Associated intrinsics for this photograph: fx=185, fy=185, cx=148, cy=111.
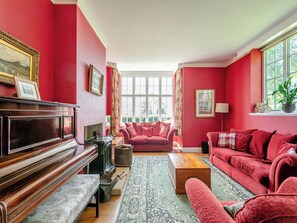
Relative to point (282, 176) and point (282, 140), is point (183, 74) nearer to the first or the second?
point (282, 140)

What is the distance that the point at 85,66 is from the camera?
2830 millimetres

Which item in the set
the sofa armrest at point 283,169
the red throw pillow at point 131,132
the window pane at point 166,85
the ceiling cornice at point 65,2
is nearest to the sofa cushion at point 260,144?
the sofa armrest at point 283,169

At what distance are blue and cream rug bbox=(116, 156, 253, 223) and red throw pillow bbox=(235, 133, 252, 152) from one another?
61 cm

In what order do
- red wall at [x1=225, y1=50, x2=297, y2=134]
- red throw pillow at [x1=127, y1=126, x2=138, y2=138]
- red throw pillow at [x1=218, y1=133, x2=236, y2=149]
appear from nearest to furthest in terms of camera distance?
1. red wall at [x1=225, y1=50, x2=297, y2=134]
2. red throw pillow at [x1=218, y1=133, x2=236, y2=149]
3. red throw pillow at [x1=127, y1=126, x2=138, y2=138]

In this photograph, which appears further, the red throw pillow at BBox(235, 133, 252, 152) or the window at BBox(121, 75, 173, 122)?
the window at BBox(121, 75, 173, 122)

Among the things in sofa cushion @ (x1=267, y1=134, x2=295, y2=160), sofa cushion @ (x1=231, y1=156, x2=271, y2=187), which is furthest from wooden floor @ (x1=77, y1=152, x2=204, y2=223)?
sofa cushion @ (x1=267, y1=134, x2=295, y2=160)

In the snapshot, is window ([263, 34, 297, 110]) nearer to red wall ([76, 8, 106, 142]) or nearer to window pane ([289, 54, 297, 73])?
window pane ([289, 54, 297, 73])

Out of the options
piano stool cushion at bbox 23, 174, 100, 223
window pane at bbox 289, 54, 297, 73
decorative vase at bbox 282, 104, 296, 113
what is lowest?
piano stool cushion at bbox 23, 174, 100, 223

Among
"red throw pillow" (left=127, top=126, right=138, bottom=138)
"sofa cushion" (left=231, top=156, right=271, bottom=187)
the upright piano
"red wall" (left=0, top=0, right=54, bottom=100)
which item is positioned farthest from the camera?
"red throw pillow" (left=127, top=126, right=138, bottom=138)

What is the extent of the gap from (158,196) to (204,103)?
386cm

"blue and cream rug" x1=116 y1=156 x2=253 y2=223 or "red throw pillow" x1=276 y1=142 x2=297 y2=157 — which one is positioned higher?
"red throw pillow" x1=276 y1=142 x2=297 y2=157

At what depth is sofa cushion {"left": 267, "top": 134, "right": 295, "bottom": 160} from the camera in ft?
9.06

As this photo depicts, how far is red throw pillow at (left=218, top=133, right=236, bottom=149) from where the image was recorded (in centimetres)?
385

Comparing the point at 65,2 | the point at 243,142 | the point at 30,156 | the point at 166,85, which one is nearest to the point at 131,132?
the point at 166,85
